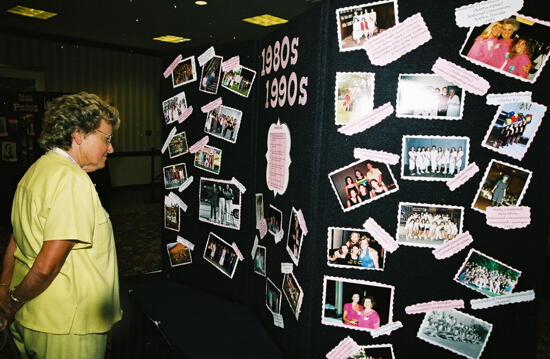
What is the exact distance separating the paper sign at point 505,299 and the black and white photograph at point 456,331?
0.17 feet

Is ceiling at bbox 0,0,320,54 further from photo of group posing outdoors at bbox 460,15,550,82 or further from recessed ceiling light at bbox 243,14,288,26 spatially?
photo of group posing outdoors at bbox 460,15,550,82

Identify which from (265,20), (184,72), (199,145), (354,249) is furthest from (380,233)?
(265,20)

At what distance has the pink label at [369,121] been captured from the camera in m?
1.10

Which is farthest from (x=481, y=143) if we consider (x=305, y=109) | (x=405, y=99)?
(x=305, y=109)

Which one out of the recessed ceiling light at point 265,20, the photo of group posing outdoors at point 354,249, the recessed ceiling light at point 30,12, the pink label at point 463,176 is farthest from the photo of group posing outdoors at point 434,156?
the recessed ceiling light at point 30,12

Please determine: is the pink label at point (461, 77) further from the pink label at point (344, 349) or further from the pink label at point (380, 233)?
the pink label at point (344, 349)

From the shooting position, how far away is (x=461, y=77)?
1066 millimetres

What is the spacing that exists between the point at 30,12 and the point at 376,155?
6549 mm

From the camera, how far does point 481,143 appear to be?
1088mm

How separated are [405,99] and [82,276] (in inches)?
46.9

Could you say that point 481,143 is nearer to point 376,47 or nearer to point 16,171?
point 376,47

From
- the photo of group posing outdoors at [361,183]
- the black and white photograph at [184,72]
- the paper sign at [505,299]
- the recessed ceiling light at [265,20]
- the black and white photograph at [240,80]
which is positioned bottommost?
the paper sign at [505,299]

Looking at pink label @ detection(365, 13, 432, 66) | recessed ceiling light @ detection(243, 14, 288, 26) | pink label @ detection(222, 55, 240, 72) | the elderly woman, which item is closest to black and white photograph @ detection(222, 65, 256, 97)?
pink label @ detection(222, 55, 240, 72)

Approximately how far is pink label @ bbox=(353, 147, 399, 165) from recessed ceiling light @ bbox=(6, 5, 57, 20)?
625 centimetres
